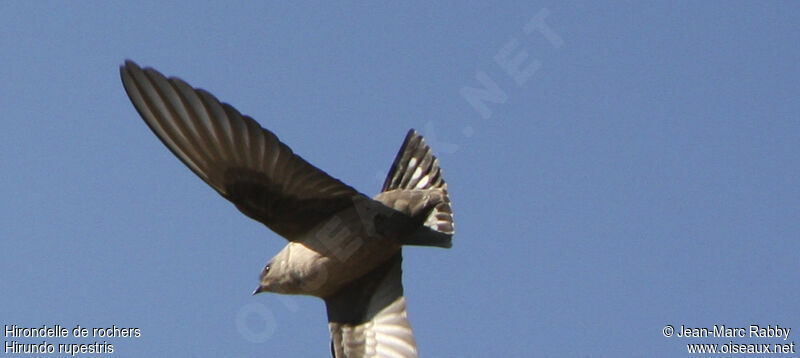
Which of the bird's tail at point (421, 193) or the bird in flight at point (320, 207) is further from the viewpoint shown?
the bird's tail at point (421, 193)

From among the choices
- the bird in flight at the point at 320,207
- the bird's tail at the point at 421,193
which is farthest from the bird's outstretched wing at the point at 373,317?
the bird's tail at the point at 421,193

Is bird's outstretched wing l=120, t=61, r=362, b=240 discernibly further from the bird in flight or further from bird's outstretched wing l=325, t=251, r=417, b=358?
bird's outstretched wing l=325, t=251, r=417, b=358

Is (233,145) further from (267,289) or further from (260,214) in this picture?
(267,289)

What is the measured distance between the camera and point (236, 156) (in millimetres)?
7387

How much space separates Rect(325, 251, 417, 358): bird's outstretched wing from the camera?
7.80 metres

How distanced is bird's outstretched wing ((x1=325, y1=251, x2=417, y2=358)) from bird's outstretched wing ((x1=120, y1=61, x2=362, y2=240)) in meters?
0.57

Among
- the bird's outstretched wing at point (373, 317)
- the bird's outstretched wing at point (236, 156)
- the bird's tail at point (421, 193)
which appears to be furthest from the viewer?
the bird's outstretched wing at point (373, 317)

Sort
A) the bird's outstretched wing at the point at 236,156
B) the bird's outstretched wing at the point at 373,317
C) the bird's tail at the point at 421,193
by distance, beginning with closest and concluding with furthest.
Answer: the bird's outstretched wing at the point at 236,156 → the bird's tail at the point at 421,193 → the bird's outstretched wing at the point at 373,317

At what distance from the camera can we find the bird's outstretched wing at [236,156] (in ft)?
23.2

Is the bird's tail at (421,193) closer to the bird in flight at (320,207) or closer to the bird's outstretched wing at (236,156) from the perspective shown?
the bird in flight at (320,207)

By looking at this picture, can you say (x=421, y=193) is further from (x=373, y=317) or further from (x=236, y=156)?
(x=236, y=156)

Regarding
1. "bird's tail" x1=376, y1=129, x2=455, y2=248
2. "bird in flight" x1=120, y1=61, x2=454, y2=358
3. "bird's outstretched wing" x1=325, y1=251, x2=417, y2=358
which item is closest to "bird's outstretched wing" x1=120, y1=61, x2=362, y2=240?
"bird in flight" x1=120, y1=61, x2=454, y2=358

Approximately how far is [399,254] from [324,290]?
0.49 m

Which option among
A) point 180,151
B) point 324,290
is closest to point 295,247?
point 324,290
